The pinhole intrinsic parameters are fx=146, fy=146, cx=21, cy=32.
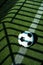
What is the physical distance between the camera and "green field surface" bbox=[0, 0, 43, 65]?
4527 millimetres

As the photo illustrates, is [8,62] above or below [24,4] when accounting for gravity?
below

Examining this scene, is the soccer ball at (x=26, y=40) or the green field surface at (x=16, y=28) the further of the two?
the soccer ball at (x=26, y=40)

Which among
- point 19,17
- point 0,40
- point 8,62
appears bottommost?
point 8,62

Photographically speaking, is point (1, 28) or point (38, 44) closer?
point (38, 44)

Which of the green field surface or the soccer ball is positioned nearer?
the green field surface

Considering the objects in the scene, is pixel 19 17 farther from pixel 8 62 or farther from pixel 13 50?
pixel 8 62

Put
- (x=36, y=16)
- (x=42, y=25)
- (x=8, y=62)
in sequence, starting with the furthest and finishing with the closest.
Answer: (x=36, y=16), (x=42, y=25), (x=8, y=62)

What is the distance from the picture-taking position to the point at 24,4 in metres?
7.54

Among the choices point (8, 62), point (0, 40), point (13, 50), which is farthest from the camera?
point (0, 40)

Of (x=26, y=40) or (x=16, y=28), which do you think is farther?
(x=16, y=28)

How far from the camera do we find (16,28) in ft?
19.2

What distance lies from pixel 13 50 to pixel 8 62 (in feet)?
1.71

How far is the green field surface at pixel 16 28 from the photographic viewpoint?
14.9 feet

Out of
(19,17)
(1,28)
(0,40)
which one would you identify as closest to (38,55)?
(0,40)
